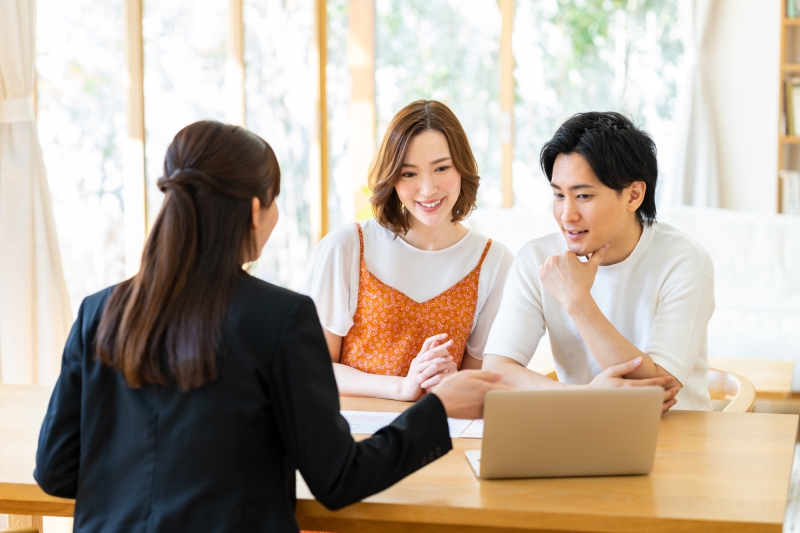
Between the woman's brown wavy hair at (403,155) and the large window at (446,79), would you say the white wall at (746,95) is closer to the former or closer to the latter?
the large window at (446,79)

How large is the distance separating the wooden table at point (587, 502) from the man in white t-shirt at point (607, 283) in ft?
1.26

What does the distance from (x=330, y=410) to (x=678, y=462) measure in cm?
61

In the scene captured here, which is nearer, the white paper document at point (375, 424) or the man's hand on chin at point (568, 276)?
the white paper document at point (375, 424)

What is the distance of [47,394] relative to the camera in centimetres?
178

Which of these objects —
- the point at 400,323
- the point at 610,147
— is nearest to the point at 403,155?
the point at 400,323

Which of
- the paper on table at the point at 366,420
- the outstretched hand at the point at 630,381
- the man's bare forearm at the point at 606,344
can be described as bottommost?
the paper on table at the point at 366,420

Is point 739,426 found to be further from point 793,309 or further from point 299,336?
point 793,309

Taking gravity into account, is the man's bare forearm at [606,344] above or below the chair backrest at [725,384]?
above

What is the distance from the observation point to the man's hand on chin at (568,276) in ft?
5.65

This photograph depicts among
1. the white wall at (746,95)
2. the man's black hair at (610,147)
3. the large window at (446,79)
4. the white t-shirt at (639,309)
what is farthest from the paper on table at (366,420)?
the white wall at (746,95)

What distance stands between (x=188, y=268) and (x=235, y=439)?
0.24 meters

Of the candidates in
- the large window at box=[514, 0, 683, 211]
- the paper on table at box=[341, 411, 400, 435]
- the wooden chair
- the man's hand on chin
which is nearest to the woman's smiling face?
the man's hand on chin

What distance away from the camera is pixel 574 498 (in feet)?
3.87

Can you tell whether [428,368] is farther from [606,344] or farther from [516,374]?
[606,344]
